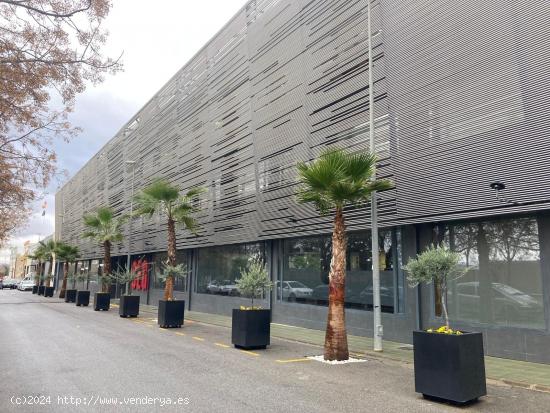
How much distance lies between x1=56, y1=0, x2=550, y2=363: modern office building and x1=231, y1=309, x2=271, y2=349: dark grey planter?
359 cm

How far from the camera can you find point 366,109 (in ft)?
44.5

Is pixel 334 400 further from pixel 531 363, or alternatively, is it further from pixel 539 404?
pixel 531 363

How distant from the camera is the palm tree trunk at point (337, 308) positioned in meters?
9.60

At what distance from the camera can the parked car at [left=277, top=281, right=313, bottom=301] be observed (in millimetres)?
16328

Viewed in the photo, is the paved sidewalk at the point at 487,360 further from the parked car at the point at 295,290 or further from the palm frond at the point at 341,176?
the palm frond at the point at 341,176

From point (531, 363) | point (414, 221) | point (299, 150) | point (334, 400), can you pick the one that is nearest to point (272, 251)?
point (299, 150)

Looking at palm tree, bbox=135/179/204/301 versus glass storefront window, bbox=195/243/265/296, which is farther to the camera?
glass storefront window, bbox=195/243/265/296

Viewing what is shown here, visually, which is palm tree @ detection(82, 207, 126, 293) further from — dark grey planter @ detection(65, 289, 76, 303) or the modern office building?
dark grey planter @ detection(65, 289, 76, 303)

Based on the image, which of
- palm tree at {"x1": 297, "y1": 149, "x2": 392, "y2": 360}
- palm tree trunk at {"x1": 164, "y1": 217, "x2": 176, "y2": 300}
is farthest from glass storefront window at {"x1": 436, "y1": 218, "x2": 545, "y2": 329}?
palm tree trunk at {"x1": 164, "y1": 217, "x2": 176, "y2": 300}

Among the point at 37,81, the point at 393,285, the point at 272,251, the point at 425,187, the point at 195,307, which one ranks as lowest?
the point at 195,307

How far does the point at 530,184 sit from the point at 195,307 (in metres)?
19.3

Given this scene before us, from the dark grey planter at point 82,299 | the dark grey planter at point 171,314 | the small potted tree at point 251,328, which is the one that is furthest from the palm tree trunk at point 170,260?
the dark grey planter at point 82,299

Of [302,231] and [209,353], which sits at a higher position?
[302,231]

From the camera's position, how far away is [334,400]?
638 cm
